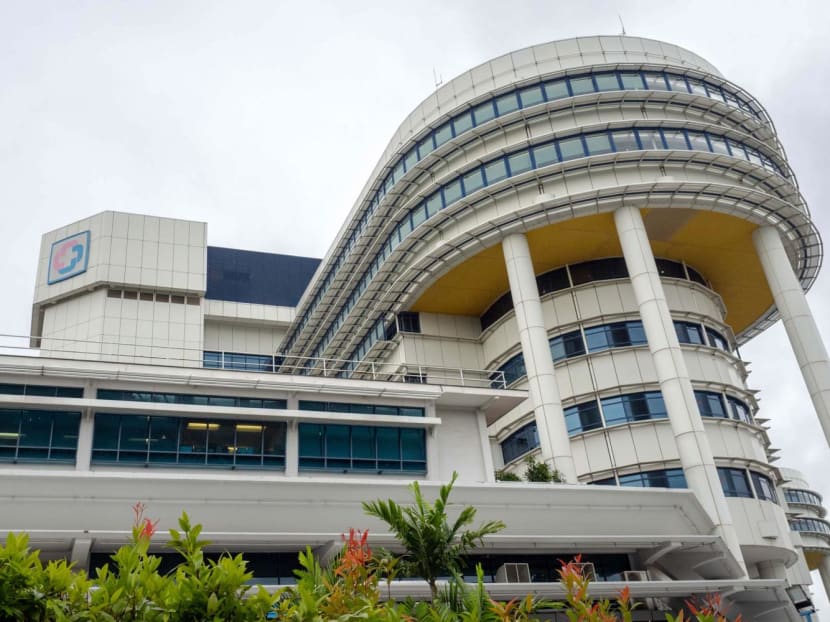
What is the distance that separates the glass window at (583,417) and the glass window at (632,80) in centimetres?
1922

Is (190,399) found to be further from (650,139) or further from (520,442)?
(650,139)

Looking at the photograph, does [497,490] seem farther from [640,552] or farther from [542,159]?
[542,159]

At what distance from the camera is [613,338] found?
4606cm

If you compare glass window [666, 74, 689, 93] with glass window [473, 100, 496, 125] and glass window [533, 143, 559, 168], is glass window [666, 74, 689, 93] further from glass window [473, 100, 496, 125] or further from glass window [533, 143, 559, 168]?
glass window [473, 100, 496, 125]

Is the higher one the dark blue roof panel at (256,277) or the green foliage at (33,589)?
the dark blue roof panel at (256,277)

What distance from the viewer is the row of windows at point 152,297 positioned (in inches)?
2159

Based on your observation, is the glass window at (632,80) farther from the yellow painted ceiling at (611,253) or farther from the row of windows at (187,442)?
the row of windows at (187,442)

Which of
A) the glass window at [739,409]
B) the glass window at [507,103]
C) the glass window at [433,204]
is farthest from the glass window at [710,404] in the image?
the glass window at [507,103]

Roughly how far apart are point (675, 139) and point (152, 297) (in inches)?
1484

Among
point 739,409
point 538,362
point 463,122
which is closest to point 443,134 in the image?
point 463,122

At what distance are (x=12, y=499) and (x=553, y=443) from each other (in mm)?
24767

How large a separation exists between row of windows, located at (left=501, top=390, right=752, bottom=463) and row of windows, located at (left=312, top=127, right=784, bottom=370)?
13833mm

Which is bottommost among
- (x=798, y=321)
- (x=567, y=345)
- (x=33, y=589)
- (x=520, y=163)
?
(x=33, y=589)

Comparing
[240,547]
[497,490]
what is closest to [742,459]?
[497,490]
